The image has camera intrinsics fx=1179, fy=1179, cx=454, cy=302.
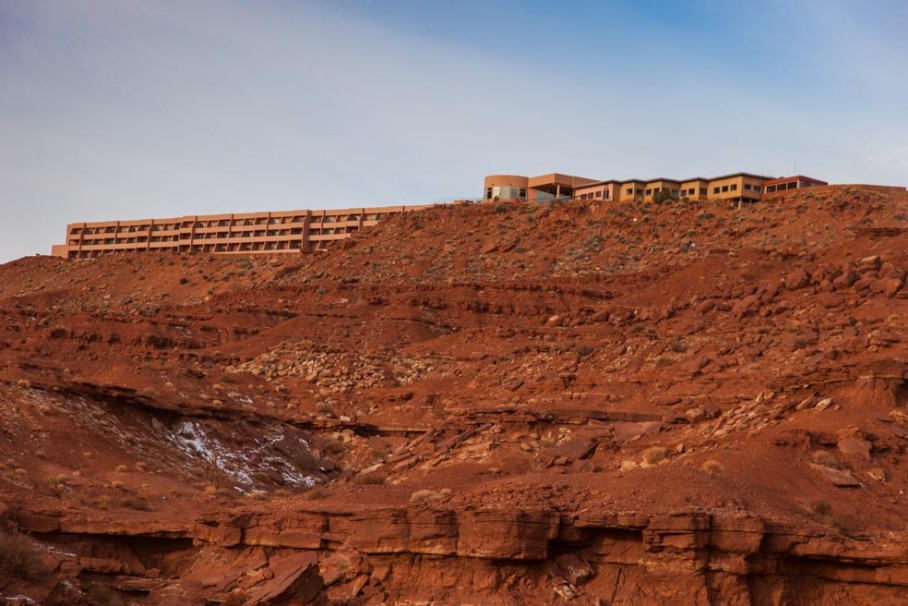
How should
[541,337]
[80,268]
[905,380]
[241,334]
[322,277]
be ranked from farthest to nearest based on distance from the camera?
1. [80,268]
2. [322,277]
3. [241,334]
4. [541,337]
5. [905,380]

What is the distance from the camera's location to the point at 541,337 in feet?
143

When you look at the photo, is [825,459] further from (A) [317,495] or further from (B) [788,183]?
(B) [788,183]

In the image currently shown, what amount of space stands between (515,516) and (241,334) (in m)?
30.7

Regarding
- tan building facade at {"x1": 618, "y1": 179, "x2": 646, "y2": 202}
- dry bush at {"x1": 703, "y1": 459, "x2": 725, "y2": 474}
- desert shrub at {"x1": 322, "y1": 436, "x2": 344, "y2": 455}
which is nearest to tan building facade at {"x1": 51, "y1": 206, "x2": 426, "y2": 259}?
tan building facade at {"x1": 618, "y1": 179, "x2": 646, "y2": 202}

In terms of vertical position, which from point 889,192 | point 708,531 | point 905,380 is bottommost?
point 708,531

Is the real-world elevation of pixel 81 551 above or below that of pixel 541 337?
below

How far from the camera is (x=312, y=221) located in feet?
276

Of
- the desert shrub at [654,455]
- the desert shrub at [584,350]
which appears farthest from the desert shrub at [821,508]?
the desert shrub at [584,350]

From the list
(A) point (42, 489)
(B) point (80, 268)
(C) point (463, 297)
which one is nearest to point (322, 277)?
(C) point (463, 297)

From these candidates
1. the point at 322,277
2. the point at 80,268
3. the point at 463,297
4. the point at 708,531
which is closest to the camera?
the point at 708,531

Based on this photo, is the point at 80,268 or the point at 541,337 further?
the point at 80,268

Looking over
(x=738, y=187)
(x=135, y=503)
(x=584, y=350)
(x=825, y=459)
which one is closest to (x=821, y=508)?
(x=825, y=459)

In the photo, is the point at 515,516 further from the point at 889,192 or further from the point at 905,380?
the point at 889,192

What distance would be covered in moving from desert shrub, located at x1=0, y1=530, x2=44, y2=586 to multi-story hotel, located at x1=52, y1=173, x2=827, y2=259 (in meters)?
51.1
